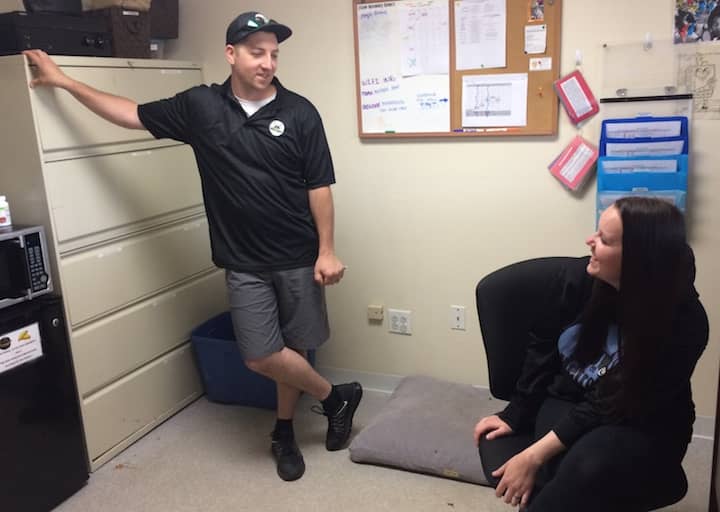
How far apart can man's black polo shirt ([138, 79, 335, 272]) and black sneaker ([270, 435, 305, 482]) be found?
0.67 m

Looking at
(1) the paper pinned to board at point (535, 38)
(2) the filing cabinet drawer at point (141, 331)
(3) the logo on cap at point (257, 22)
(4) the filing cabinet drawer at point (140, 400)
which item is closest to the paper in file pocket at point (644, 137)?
(1) the paper pinned to board at point (535, 38)

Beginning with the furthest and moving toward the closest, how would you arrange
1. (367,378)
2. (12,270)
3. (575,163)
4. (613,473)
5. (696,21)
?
(367,378) < (575,163) < (696,21) < (12,270) < (613,473)

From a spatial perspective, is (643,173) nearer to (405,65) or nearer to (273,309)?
(405,65)

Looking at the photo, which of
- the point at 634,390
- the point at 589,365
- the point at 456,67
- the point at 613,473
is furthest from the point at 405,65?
the point at 613,473

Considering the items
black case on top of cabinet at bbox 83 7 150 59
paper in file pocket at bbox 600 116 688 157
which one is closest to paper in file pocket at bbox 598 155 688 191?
paper in file pocket at bbox 600 116 688 157

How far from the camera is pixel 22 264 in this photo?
79.9 inches

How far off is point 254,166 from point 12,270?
2.68ft

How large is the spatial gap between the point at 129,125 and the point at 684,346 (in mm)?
1853

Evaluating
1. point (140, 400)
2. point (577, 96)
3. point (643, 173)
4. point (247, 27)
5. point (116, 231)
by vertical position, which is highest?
point (247, 27)

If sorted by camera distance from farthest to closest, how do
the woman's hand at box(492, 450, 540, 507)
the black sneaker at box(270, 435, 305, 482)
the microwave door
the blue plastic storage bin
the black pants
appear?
the blue plastic storage bin
the black sneaker at box(270, 435, 305, 482)
the microwave door
the woman's hand at box(492, 450, 540, 507)
the black pants

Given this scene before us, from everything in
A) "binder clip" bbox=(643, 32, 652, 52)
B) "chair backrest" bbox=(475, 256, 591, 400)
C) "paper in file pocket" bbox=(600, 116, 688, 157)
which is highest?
"binder clip" bbox=(643, 32, 652, 52)

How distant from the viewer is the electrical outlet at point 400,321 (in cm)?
286

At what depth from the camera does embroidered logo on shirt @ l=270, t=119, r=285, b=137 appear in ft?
7.15

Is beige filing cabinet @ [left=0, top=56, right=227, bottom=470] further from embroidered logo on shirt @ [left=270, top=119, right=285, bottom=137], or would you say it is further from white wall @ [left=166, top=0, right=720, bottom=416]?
embroidered logo on shirt @ [left=270, top=119, right=285, bottom=137]
